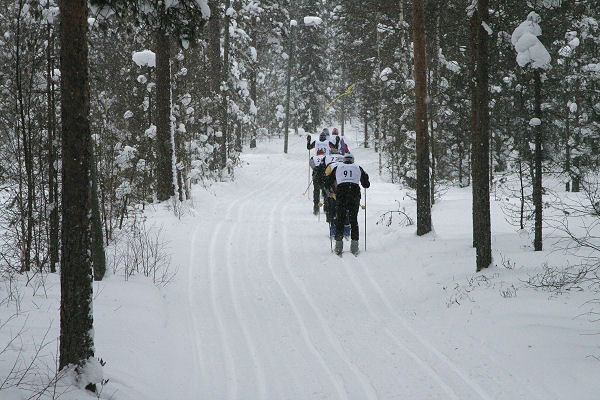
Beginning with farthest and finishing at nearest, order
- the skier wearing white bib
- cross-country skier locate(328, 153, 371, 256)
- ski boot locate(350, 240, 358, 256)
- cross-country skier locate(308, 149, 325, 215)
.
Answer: cross-country skier locate(308, 149, 325, 215) < the skier wearing white bib < cross-country skier locate(328, 153, 371, 256) < ski boot locate(350, 240, 358, 256)

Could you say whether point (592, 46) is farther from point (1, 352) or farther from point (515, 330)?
point (1, 352)

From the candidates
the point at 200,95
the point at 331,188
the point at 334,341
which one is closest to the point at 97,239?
the point at 334,341

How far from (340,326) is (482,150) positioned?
164 inches

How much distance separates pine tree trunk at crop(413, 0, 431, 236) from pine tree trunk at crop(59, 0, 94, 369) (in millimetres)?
8612

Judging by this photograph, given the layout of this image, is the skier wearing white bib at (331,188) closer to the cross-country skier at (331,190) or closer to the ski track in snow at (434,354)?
the cross-country skier at (331,190)

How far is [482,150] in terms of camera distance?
838 centimetres

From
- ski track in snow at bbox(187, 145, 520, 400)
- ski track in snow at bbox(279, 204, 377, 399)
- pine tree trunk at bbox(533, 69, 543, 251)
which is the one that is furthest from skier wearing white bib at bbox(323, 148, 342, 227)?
pine tree trunk at bbox(533, 69, 543, 251)

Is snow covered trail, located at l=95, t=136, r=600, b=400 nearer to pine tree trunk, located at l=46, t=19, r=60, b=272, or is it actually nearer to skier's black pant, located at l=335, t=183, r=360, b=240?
skier's black pant, located at l=335, t=183, r=360, b=240

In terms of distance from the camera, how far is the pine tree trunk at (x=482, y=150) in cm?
810

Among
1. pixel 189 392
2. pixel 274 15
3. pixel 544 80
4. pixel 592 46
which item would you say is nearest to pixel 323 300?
pixel 189 392

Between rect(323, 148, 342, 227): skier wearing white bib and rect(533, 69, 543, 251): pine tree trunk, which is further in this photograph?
rect(323, 148, 342, 227): skier wearing white bib

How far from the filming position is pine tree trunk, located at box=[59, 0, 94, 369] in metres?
3.88

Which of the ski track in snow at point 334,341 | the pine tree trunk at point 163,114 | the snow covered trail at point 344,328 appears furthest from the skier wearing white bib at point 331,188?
the pine tree trunk at point 163,114

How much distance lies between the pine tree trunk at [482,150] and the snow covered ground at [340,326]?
0.46 m
